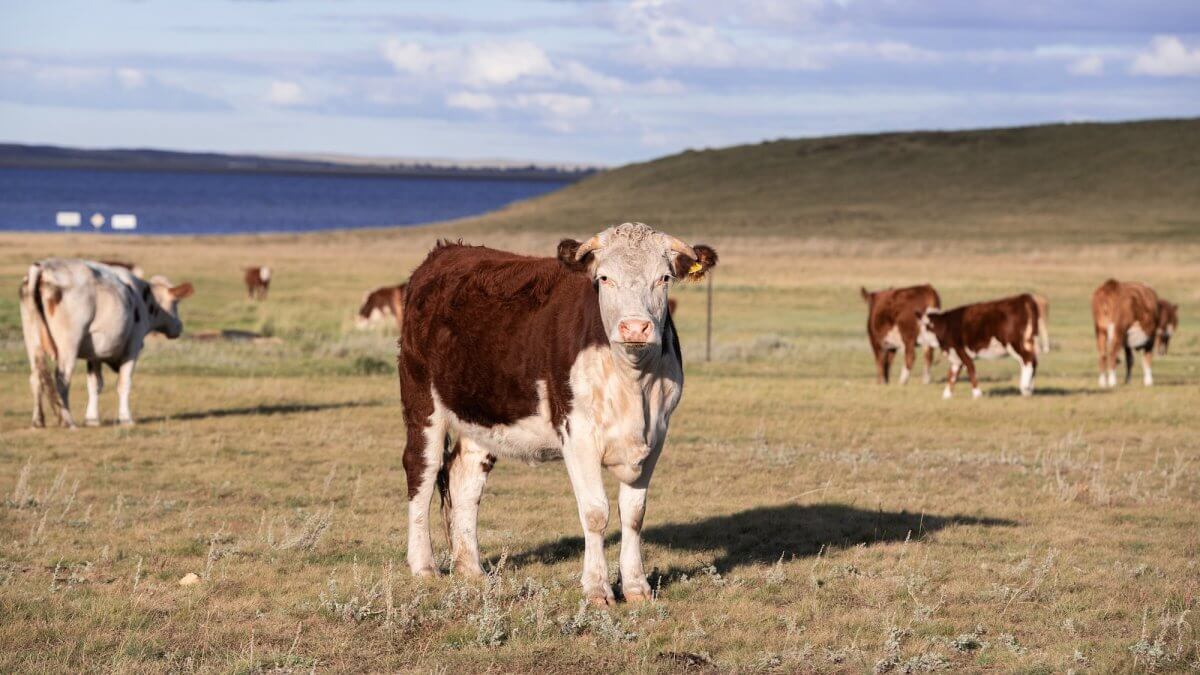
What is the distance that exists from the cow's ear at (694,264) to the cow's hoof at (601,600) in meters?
1.81

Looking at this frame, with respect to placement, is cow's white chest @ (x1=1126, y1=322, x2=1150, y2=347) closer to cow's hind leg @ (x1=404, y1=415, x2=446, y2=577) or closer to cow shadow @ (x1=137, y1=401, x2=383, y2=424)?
cow shadow @ (x1=137, y1=401, x2=383, y2=424)

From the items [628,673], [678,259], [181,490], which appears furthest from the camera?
[181,490]

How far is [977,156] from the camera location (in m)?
125

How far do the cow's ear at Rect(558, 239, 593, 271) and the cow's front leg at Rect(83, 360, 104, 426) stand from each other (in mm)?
10127

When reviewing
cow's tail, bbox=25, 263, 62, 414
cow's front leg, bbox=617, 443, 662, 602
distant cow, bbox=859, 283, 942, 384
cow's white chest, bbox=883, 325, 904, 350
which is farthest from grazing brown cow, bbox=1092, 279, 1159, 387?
cow's front leg, bbox=617, 443, 662, 602

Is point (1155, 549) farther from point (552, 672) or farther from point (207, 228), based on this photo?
point (207, 228)

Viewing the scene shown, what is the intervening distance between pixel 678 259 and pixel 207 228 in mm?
124310

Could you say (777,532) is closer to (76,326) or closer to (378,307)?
(76,326)

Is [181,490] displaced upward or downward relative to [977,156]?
downward

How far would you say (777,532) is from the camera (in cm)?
1051

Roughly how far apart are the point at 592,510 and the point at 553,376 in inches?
30.4

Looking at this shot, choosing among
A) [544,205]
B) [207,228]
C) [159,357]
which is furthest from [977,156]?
[159,357]

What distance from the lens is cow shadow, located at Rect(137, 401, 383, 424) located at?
17.0 meters

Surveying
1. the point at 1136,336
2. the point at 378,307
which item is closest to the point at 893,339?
the point at 1136,336
